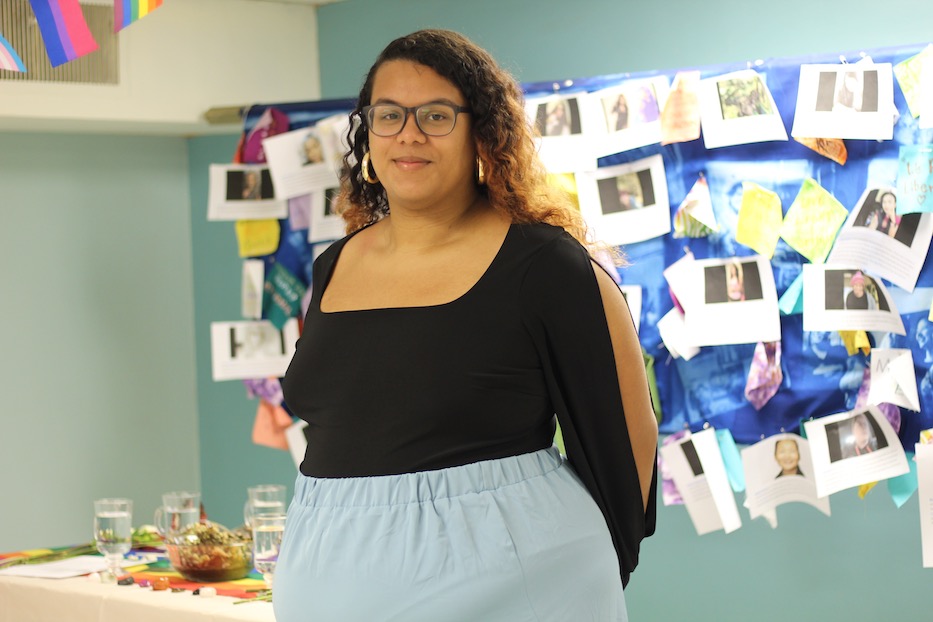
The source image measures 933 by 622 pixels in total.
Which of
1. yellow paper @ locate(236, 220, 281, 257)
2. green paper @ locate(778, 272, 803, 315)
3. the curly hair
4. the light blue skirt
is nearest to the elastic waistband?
the light blue skirt

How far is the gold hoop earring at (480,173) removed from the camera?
1.57 meters

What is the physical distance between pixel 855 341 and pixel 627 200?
2.04 ft

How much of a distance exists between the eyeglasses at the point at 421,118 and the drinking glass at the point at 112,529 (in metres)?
1.17

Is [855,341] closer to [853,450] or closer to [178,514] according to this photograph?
[853,450]

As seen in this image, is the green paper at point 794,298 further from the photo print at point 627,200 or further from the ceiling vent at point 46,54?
the ceiling vent at point 46,54

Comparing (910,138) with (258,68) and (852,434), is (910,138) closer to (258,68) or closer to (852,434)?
(852,434)

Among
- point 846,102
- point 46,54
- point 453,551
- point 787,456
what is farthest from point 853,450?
point 46,54

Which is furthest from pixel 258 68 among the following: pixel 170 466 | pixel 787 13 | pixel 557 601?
pixel 557 601

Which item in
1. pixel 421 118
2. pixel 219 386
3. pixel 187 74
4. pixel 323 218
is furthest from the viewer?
pixel 219 386

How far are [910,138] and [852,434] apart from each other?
2.12 feet

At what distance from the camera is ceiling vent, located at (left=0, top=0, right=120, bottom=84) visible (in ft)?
11.1

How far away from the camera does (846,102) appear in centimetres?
256

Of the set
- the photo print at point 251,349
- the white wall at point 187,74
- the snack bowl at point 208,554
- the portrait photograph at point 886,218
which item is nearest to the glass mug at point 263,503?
the snack bowl at point 208,554

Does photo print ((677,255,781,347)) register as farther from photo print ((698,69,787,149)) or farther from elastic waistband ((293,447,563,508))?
elastic waistband ((293,447,563,508))
